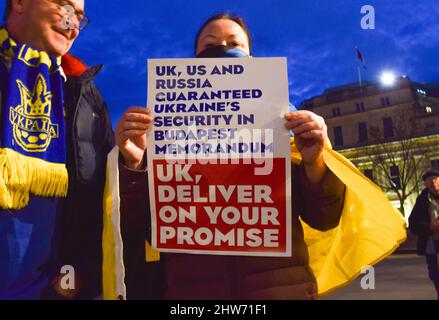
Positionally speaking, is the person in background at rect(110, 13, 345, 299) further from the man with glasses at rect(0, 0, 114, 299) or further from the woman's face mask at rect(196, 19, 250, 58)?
the man with glasses at rect(0, 0, 114, 299)

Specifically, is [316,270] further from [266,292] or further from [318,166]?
[318,166]

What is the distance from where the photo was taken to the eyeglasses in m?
1.92

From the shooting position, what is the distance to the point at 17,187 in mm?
1771

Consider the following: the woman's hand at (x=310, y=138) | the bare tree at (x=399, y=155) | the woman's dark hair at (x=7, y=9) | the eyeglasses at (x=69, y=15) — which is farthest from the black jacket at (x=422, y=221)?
the bare tree at (x=399, y=155)

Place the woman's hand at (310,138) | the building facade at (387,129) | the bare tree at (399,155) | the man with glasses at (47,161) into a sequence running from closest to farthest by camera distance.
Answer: the woman's hand at (310,138), the man with glasses at (47,161), the bare tree at (399,155), the building facade at (387,129)

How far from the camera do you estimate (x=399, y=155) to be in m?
19.3

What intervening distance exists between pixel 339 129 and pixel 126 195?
76.7 feet

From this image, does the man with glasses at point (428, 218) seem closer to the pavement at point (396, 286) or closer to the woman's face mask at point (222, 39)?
the pavement at point (396, 286)

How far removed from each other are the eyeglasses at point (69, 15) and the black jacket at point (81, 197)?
225 millimetres

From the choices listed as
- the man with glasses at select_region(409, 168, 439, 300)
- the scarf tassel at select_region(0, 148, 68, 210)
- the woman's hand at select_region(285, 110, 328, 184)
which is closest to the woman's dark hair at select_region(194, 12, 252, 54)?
the woman's hand at select_region(285, 110, 328, 184)

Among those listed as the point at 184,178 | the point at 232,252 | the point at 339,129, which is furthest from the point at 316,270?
the point at 339,129

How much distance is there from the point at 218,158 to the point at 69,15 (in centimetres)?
94

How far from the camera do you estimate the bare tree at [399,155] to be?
18.5m
